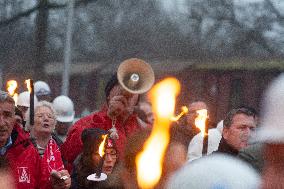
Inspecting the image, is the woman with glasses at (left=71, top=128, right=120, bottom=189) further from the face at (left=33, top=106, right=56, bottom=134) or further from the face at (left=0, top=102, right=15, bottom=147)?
the face at (left=33, top=106, right=56, bottom=134)

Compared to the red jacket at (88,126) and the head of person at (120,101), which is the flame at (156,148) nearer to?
the head of person at (120,101)

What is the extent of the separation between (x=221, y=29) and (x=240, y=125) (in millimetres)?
17023

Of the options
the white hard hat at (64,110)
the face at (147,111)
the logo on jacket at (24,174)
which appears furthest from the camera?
the white hard hat at (64,110)

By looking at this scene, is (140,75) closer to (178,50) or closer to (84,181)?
(84,181)

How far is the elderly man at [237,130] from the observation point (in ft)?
15.6

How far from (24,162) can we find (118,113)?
78 cm

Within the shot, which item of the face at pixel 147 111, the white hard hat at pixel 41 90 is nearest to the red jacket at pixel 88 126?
the face at pixel 147 111

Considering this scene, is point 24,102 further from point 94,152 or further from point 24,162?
point 24,162

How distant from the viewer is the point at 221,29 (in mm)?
21750

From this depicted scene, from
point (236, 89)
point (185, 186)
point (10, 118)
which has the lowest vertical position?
point (185, 186)

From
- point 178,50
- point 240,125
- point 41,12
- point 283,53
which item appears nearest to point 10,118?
point 240,125

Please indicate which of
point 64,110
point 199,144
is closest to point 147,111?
point 199,144

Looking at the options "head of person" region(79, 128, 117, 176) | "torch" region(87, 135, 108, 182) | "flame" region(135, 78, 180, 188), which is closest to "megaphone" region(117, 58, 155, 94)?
"head of person" region(79, 128, 117, 176)

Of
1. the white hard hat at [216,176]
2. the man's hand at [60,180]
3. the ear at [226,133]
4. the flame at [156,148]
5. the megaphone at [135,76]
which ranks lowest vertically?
the white hard hat at [216,176]
